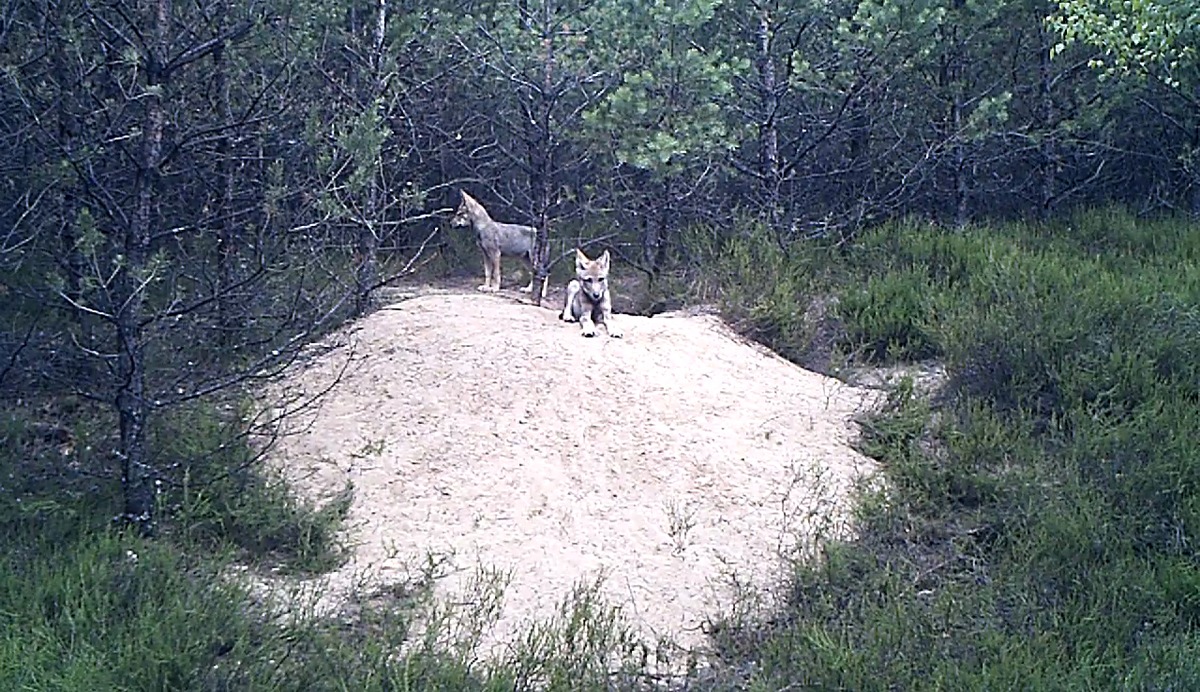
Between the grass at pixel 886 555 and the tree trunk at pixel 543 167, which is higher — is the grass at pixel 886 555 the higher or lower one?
the lower one

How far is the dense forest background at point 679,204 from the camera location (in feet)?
23.6

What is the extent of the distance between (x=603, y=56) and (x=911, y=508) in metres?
6.08

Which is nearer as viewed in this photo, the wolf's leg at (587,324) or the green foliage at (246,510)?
the green foliage at (246,510)

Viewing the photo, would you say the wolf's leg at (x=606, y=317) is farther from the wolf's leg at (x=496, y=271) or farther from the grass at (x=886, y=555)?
the wolf's leg at (x=496, y=271)

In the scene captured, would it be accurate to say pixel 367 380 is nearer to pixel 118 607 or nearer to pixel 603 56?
pixel 118 607

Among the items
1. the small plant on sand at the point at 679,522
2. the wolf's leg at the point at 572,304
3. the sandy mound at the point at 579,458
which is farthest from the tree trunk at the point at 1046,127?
the small plant on sand at the point at 679,522

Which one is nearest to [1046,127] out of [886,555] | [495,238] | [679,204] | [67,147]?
[679,204]

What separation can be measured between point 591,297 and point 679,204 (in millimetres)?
3095

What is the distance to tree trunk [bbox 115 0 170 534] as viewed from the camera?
703cm

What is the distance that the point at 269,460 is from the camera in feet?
27.0

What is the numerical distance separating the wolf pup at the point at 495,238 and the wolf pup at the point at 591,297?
2.45 metres

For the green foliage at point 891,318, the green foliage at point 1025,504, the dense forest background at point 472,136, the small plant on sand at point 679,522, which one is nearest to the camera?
the green foliage at point 1025,504

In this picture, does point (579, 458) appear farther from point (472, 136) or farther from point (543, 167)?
point (472, 136)

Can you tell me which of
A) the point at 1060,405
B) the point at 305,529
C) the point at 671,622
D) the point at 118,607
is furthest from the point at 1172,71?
the point at 118,607
